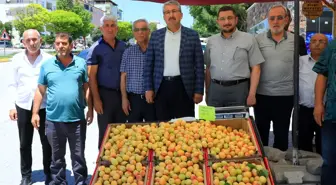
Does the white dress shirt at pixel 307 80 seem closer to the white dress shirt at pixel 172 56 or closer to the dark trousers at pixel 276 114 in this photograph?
the dark trousers at pixel 276 114

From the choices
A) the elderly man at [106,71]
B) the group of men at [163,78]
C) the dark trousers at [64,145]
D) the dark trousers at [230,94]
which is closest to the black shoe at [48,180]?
the group of men at [163,78]

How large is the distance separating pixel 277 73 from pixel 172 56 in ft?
3.42

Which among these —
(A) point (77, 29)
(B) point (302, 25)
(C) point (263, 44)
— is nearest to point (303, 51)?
(C) point (263, 44)

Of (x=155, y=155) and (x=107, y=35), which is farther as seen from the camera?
(x=107, y=35)

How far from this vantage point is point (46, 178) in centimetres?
395

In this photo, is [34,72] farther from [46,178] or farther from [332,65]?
[332,65]

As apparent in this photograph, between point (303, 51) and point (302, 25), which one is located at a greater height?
point (302, 25)

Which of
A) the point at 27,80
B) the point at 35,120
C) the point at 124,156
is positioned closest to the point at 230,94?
the point at 124,156

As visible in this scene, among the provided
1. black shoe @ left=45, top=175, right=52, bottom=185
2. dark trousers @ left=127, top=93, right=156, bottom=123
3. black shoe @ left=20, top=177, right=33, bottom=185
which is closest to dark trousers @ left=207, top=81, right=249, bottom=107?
dark trousers @ left=127, top=93, right=156, bottom=123

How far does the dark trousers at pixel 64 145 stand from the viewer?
343 cm

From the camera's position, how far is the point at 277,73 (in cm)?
357

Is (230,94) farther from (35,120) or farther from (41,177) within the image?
(41,177)

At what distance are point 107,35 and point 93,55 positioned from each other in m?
0.27

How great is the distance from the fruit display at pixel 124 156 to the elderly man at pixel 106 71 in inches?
34.3
